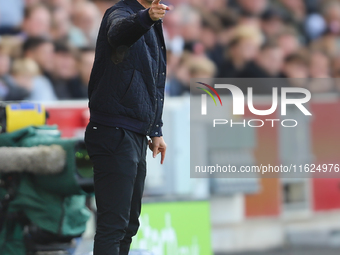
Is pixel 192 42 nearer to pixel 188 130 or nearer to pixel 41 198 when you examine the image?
pixel 188 130

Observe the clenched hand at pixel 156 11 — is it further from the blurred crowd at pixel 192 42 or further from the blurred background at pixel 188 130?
the blurred crowd at pixel 192 42

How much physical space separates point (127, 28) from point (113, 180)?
2.27 ft

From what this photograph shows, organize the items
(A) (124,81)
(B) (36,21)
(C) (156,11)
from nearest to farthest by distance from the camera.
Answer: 1. (C) (156,11)
2. (A) (124,81)
3. (B) (36,21)

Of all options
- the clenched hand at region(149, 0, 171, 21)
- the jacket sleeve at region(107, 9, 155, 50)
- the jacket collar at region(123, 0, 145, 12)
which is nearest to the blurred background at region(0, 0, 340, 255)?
the jacket collar at region(123, 0, 145, 12)

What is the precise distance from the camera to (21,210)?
3.89 meters

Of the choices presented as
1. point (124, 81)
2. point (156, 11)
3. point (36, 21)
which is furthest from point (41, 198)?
point (36, 21)

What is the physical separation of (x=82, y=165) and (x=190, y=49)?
4.04 m

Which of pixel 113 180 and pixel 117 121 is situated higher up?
pixel 117 121

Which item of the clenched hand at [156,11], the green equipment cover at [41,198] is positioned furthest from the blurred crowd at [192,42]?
the clenched hand at [156,11]

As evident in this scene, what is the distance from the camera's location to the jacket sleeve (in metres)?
2.50

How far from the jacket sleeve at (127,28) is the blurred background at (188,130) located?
2.50m

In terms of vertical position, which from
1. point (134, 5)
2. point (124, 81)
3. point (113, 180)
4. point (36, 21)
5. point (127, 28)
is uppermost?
point (36, 21)

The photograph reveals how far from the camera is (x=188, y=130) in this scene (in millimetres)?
5992

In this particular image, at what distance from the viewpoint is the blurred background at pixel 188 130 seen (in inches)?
214
